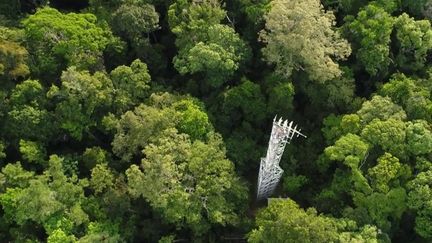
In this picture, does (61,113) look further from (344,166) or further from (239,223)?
(344,166)

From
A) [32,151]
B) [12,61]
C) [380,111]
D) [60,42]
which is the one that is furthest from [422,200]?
[12,61]

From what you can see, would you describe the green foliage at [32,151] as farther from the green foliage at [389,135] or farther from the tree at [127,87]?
the green foliage at [389,135]

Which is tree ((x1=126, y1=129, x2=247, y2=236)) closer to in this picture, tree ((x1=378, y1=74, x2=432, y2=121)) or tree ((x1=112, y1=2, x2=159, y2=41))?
tree ((x1=112, y1=2, x2=159, y2=41))

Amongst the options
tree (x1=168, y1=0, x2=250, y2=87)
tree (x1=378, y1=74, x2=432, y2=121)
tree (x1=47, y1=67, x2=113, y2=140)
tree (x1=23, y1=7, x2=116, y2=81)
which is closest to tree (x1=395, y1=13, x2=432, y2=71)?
tree (x1=378, y1=74, x2=432, y2=121)

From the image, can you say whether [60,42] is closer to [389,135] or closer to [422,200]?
[389,135]

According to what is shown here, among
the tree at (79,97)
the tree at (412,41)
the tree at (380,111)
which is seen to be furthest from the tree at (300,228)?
the tree at (79,97)

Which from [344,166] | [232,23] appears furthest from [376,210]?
[232,23]
